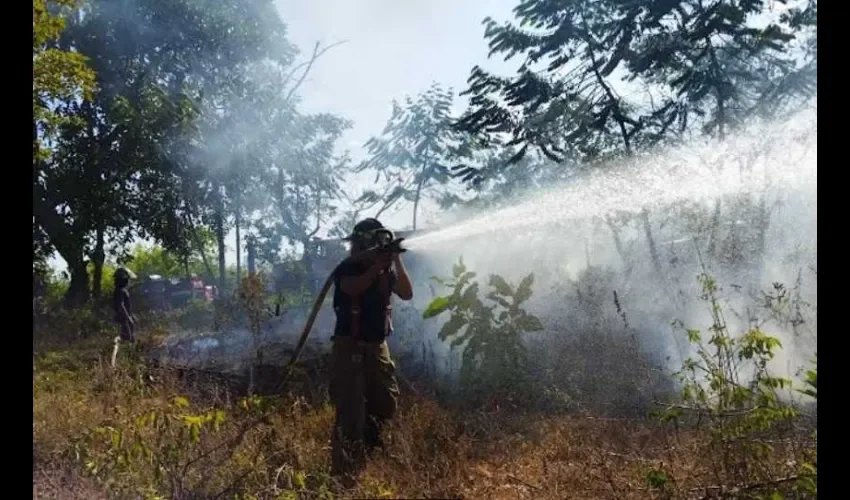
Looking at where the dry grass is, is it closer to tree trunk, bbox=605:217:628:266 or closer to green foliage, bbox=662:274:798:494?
green foliage, bbox=662:274:798:494

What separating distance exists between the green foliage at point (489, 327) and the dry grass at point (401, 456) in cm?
23

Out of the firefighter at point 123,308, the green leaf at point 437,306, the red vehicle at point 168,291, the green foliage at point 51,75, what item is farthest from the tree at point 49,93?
the green leaf at point 437,306

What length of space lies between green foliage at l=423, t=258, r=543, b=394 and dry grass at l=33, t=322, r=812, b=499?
23cm

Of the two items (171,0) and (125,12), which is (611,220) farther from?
(125,12)

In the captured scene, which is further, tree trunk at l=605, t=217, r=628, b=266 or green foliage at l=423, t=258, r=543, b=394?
tree trunk at l=605, t=217, r=628, b=266

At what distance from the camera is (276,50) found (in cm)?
358

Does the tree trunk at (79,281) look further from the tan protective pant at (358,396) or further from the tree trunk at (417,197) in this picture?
the tree trunk at (417,197)

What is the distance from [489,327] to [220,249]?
203 centimetres

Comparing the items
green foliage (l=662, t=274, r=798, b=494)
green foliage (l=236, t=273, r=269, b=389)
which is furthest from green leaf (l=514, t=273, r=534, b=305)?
green foliage (l=236, t=273, r=269, b=389)

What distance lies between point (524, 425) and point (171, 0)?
12.4 feet

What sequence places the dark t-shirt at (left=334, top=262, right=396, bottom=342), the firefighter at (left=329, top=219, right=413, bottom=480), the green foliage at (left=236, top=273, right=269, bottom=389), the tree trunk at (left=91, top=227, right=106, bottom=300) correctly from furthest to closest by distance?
the tree trunk at (left=91, top=227, right=106, bottom=300)
the green foliage at (left=236, top=273, right=269, bottom=389)
the dark t-shirt at (left=334, top=262, right=396, bottom=342)
the firefighter at (left=329, top=219, right=413, bottom=480)

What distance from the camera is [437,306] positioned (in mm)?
3068

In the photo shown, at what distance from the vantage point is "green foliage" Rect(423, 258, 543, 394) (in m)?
2.95
